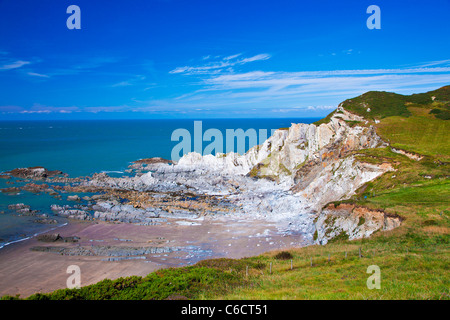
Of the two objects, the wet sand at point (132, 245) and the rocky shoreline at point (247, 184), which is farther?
the rocky shoreline at point (247, 184)

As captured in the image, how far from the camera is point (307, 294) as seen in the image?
1450cm

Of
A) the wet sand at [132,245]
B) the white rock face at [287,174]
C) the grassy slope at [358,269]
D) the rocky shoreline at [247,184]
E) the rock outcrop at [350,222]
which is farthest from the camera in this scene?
the rocky shoreline at [247,184]

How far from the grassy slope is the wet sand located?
10199 mm

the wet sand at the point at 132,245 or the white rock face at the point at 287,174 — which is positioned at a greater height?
the white rock face at the point at 287,174

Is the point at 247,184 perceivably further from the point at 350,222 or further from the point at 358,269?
the point at 358,269

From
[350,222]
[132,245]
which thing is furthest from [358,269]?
[132,245]

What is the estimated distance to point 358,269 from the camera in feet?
60.9

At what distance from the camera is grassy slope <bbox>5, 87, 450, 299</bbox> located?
14.8 metres

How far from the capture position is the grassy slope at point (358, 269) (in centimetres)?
1480

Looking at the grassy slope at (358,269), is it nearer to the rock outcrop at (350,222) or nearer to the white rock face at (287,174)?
the rock outcrop at (350,222)

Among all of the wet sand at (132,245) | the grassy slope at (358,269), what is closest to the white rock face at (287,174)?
the wet sand at (132,245)

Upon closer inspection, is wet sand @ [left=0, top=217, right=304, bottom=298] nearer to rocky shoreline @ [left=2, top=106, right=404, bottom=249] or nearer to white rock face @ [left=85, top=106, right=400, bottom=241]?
rocky shoreline @ [left=2, top=106, right=404, bottom=249]

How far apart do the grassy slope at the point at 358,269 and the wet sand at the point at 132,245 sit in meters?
10.2
